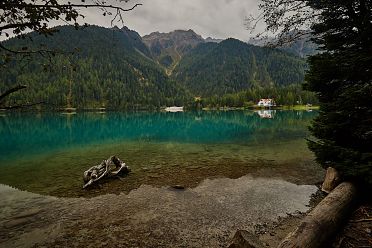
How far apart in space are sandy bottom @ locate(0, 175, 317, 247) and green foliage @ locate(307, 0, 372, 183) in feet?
12.8

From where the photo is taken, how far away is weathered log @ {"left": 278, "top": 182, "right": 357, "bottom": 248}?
797cm

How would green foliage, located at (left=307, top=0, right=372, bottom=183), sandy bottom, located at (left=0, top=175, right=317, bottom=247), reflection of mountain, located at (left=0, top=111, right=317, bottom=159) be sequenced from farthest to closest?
reflection of mountain, located at (left=0, top=111, right=317, bottom=159), green foliage, located at (left=307, top=0, right=372, bottom=183), sandy bottom, located at (left=0, top=175, right=317, bottom=247)

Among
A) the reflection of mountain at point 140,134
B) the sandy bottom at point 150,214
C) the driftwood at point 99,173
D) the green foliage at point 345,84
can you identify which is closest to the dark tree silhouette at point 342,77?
the green foliage at point 345,84

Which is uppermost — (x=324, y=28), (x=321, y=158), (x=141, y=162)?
(x=324, y=28)

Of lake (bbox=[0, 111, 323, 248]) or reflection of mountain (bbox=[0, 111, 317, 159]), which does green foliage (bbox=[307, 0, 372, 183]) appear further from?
reflection of mountain (bbox=[0, 111, 317, 159])

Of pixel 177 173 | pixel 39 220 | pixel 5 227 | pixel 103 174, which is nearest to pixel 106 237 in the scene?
pixel 39 220

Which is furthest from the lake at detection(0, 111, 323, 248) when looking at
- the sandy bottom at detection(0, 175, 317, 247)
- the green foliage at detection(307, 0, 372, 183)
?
the green foliage at detection(307, 0, 372, 183)

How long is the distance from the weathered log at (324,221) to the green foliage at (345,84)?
3.99 feet

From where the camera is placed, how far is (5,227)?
43.0 ft

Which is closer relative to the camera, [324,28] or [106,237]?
[106,237]

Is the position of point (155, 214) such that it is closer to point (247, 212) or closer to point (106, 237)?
point (106, 237)

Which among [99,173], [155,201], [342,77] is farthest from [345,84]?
[99,173]

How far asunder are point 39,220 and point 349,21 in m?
20.4

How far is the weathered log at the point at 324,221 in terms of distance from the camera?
26.2 feet
